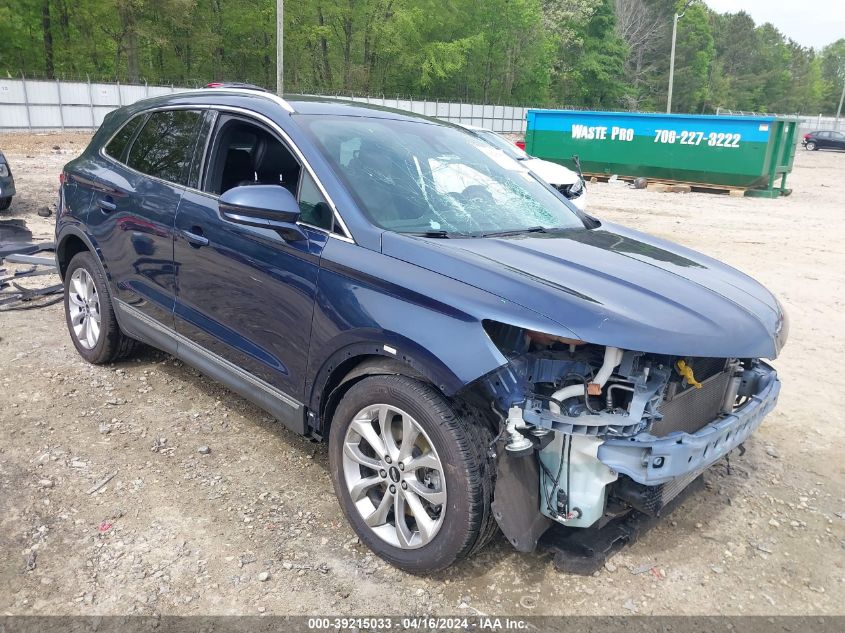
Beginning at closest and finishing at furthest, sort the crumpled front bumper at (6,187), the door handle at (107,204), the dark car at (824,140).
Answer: the door handle at (107,204) → the crumpled front bumper at (6,187) → the dark car at (824,140)

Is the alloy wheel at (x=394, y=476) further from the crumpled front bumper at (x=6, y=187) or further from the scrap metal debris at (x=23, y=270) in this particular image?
the crumpled front bumper at (x=6, y=187)

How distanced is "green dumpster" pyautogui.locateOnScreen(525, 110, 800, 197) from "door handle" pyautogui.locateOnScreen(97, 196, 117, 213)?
16669 millimetres

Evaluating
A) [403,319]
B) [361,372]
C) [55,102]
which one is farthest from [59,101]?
[403,319]

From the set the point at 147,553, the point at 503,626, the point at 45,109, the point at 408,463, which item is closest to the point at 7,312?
the point at 147,553

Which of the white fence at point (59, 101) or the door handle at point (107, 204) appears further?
the white fence at point (59, 101)

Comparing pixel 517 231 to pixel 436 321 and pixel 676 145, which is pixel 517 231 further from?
pixel 676 145

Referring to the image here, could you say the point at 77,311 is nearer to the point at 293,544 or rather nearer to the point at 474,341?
the point at 293,544

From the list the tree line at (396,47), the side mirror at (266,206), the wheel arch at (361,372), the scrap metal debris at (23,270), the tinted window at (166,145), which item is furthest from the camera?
the tree line at (396,47)

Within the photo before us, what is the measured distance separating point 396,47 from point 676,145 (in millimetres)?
38129

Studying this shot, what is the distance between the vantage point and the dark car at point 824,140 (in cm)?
4508

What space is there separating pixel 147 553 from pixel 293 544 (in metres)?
0.61

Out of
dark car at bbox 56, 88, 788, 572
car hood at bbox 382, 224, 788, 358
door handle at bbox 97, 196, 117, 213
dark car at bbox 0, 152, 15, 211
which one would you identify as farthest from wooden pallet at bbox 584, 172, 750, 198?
door handle at bbox 97, 196, 117, 213

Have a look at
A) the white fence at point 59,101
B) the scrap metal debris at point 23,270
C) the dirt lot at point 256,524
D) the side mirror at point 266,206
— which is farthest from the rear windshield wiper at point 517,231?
the white fence at point 59,101

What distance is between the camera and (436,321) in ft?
8.29
